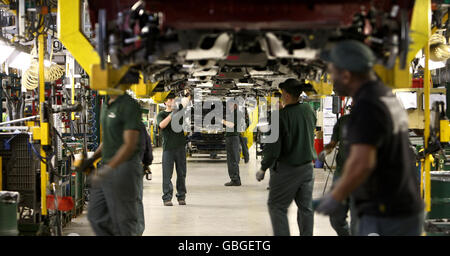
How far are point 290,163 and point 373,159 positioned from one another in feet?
6.55

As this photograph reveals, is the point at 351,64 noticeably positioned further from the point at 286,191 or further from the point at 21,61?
the point at 21,61

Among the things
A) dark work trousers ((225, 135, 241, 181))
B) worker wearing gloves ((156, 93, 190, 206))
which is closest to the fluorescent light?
worker wearing gloves ((156, 93, 190, 206))

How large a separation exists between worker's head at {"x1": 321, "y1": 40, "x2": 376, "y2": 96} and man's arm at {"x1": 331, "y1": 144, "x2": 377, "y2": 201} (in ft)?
1.32

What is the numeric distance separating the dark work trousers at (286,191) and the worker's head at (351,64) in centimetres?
182

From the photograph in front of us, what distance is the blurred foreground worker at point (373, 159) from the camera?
234 cm

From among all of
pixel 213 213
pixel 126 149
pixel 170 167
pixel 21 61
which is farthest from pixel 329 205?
pixel 21 61

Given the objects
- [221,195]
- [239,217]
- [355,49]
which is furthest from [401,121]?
[221,195]

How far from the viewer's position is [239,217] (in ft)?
21.9

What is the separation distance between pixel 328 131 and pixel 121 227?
29.6 feet

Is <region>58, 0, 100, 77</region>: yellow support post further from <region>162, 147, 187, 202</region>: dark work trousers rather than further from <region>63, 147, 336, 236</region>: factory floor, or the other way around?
<region>162, 147, 187, 202</region>: dark work trousers

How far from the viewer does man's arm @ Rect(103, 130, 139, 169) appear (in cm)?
335

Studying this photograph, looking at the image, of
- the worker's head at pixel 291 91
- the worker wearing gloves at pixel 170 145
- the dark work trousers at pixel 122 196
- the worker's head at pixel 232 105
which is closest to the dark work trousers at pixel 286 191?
the worker's head at pixel 291 91

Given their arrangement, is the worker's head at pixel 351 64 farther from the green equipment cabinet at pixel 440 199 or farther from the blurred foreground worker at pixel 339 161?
the green equipment cabinet at pixel 440 199
